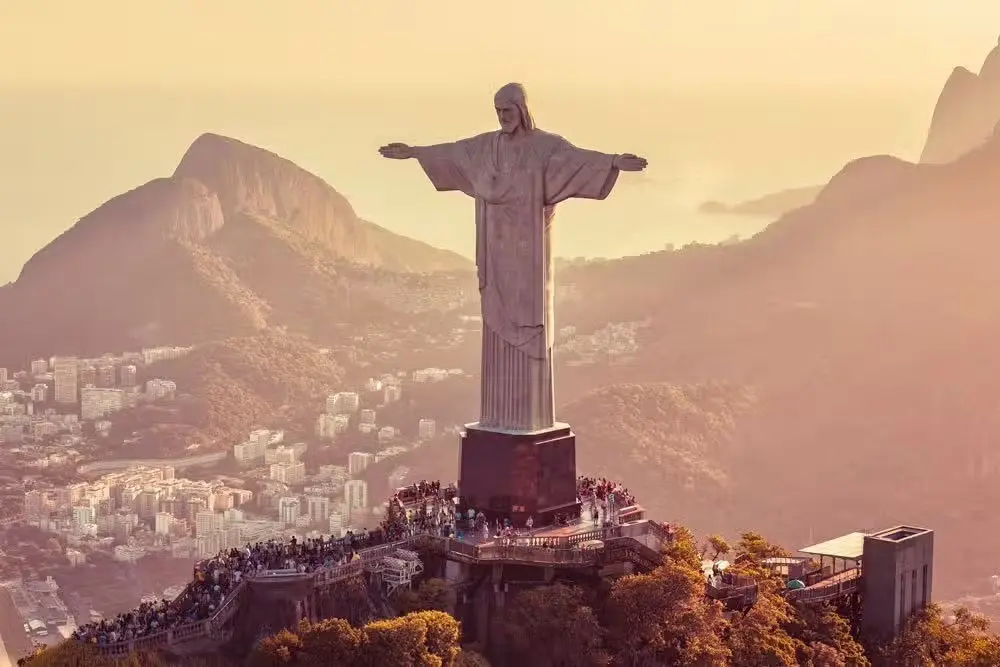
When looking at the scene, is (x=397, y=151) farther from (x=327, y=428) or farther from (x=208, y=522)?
(x=327, y=428)

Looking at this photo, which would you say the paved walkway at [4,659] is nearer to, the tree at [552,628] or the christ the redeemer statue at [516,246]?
the christ the redeemer statue at [516,246]

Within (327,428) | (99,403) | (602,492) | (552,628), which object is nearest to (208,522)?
(327,428)

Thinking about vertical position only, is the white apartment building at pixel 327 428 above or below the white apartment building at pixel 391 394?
below

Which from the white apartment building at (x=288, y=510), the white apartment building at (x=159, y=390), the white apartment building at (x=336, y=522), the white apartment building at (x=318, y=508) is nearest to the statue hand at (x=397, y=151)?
the white apartment building at (x=336, y=522)

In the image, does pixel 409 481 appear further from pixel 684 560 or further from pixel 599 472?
pixel 684 560

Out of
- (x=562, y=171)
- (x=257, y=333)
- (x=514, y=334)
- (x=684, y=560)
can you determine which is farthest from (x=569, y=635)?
(x=257, y=333)
